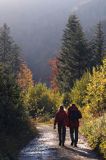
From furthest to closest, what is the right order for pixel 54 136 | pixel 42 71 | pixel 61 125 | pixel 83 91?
pixel 42 71 → pixel 83 91 → pixel 54 136 → pixel 61 125

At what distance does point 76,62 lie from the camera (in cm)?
6762

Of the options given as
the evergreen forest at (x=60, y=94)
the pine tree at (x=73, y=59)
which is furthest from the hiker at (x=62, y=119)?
the pine tree at (x=73, y=59)

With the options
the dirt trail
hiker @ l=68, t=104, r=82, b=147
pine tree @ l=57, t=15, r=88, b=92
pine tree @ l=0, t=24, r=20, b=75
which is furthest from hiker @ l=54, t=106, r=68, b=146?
pine tree @ l=0, t=24, r=20, b=75

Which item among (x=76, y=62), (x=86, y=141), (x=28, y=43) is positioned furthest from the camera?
(x=28, y=43)

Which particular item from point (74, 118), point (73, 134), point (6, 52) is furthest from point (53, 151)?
point (6, 52)

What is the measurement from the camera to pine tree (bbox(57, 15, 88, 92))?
219ft

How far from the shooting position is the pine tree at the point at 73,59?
6681 cm

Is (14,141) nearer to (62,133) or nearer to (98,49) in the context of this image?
(62,133)

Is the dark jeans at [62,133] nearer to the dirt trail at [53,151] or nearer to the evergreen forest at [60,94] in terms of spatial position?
the dirt trail at [53,151]

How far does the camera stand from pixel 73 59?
6762cm

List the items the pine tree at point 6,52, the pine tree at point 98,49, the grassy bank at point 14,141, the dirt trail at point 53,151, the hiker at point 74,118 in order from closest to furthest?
the grassy bank at point 14,141 → the dirt trail at point 53,151 → the hiker at point 74,118 → the pine tree at point 98,49 → the pine tree at point 6,52

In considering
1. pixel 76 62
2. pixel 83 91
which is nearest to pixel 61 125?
pixel 83 91

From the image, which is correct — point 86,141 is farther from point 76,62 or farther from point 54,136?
point 76,62

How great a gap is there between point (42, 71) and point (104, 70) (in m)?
133
